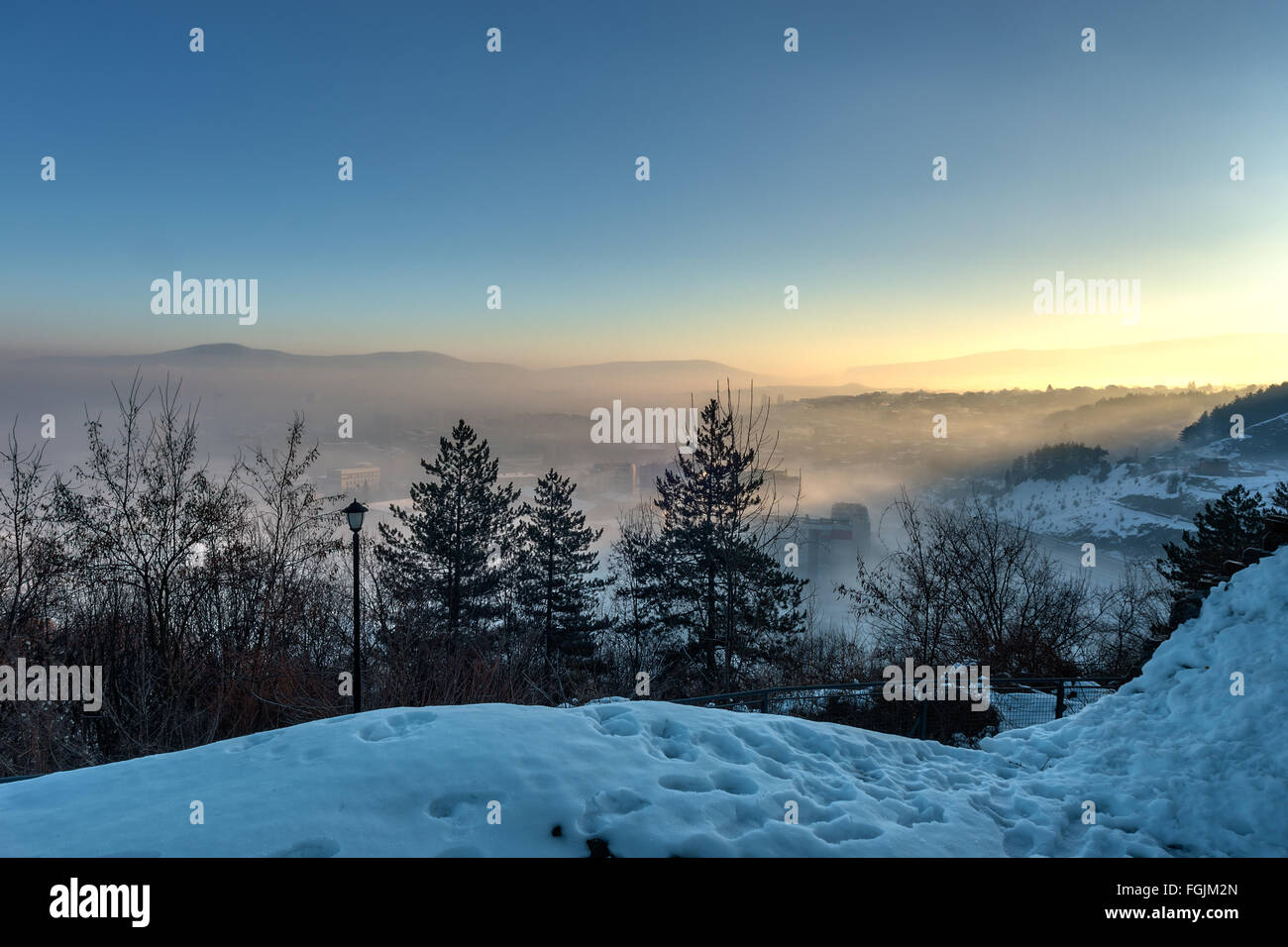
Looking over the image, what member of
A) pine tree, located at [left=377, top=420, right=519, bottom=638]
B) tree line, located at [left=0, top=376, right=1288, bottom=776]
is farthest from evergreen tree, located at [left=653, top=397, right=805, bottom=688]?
pine tree, located at [left=377, top=420, right=519, bottom=638]

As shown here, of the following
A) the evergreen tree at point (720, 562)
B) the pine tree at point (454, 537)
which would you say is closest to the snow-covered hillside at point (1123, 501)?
the evergreen tree at point (720, 562)

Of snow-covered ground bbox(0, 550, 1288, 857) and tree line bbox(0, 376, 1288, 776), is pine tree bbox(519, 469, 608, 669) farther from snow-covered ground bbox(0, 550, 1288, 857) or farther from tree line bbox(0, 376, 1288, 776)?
snow-covered ground bbox(0, 550, 1288, 857)
